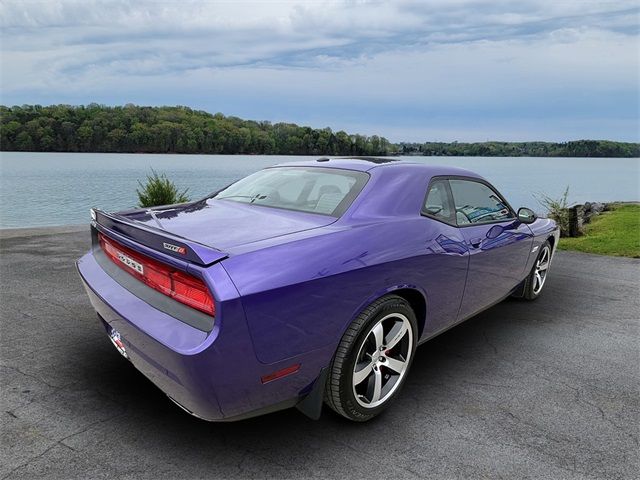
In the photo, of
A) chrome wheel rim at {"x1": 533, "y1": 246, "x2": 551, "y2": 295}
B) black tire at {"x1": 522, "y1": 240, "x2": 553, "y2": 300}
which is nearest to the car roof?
black tire at {"x1": 522, "y1": 240, "x2": 553, "y2": 300}

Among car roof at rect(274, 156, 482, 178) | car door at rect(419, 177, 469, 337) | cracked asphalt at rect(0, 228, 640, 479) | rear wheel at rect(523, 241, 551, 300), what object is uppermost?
car roof at rect(274, 156, 482, 178)

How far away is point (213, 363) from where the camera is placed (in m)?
1.96

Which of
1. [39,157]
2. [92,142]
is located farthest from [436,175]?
[39,157]

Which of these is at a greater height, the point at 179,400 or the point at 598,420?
the point at 179,400

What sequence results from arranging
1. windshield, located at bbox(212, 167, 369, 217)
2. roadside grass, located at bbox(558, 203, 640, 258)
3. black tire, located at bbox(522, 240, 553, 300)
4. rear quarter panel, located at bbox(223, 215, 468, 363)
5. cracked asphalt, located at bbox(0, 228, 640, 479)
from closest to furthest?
rear quarter panel, located at bbox(223, 215, 468, 363), cracked asphalt, located at bbox(0, 228, 640, 479), windshield, located at bbox(212, 167, 369, 217), black tire, located at bbox(522, 240, 553, 300), roadside grass, located at bbox(558, 203, 640, 258)

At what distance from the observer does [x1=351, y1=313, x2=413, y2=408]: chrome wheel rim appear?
262 cm

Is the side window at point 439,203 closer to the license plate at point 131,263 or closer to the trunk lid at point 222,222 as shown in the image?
the trunk lid at point 222,222

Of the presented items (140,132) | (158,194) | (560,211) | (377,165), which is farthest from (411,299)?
(140,132)

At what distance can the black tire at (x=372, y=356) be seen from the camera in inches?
96.1

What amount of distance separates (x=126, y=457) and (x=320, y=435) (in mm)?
1007

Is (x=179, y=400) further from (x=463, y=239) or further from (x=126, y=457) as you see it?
(x=463, y=239)

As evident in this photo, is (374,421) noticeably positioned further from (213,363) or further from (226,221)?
(226,221)

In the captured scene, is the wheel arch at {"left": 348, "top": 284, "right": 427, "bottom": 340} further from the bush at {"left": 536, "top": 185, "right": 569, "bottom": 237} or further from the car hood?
the bush at {"left": 536, "top": 185, "right": 569, "bottom": 237}

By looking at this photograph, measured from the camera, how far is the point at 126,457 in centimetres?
228
